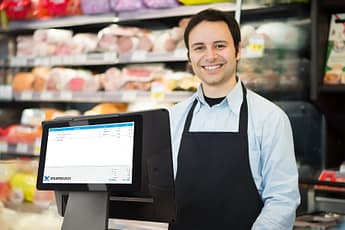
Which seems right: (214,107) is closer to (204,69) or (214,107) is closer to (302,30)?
(204,69)

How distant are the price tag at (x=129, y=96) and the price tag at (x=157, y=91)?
0.13m

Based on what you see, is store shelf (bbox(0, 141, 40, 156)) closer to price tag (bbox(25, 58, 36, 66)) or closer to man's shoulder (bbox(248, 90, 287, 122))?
price tag (bbox(25, 58, 36, 66))

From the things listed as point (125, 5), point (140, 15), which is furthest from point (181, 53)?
point (125, 5)

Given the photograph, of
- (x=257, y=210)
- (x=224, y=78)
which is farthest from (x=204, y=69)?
(x=257, y=210)

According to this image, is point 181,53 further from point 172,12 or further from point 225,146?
point 225,146

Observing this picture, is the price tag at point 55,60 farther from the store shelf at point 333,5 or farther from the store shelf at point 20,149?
the store shelf at point 333,5

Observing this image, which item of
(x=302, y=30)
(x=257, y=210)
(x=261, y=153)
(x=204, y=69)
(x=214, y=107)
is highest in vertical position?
(x=302, y=30)

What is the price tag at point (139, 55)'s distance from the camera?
3805 mm

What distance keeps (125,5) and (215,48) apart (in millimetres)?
1753

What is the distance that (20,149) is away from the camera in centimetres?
445

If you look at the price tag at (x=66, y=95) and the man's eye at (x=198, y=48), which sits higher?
the man's eye at (x=198, y=48)

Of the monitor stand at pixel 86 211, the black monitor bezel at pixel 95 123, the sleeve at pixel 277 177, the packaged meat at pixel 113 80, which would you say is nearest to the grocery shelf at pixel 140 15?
the packaged meat at pixel 113 80

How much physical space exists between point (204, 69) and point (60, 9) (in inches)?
89.6

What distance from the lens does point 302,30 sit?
3.34 meters
